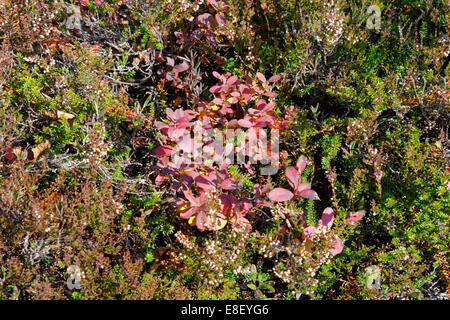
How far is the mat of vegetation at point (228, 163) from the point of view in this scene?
1.96m

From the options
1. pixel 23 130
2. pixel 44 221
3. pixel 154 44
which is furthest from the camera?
pixel 154 44

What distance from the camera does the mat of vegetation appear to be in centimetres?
196

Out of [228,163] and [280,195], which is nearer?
[280,195]

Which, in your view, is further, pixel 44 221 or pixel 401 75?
pixel 401 75

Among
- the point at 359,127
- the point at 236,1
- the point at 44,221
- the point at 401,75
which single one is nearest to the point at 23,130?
the point at 44,221

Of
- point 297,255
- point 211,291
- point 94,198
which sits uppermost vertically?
point 94,198

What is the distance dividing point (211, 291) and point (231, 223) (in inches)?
15.5

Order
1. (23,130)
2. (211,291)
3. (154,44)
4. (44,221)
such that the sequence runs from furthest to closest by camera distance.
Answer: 1. (154,44)
2. (23,130)
3. (211,291)
4. (44,221)

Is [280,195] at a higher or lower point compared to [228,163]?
lower

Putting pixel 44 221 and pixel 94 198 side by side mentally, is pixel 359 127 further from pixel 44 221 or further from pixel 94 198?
pixel 44 221

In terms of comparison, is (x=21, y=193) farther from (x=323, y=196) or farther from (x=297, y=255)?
(x=323, y=196)

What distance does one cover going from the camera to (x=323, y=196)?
246cm

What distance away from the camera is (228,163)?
214cm

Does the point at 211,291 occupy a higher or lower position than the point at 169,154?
lower
